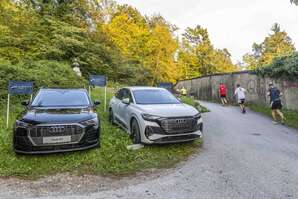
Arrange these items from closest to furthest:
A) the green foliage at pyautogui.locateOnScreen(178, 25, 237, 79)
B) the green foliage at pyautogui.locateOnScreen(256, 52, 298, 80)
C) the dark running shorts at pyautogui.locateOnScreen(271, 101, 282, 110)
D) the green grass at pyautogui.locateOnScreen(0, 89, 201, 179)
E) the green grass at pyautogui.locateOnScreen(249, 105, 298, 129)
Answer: the green grass at pyautogui.locateOnScreen(0, 89, 201, 179), the green grass at pyautogui.locateOnScreen(249, 105, 298, 129), the dark running shorts at pyautogui.locateOnScreen(271, 101, 282, 110), the green foliage at pyautogui.locateOnScreen(256, 52, 298, 80), the green foliage at pyautogui.locateOnScreen(178, 25, 237, 79)

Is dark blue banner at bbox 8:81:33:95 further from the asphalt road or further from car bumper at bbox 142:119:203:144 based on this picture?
the asphalt road

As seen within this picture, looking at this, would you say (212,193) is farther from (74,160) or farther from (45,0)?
(45,0)

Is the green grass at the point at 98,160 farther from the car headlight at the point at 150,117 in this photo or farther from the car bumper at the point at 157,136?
the car headlight at the point at 150,117

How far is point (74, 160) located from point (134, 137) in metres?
2.03

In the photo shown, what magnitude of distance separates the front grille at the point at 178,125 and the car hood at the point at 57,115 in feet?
6.26

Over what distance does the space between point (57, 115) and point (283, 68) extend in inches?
509

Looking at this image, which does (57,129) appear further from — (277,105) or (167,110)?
(277,105)

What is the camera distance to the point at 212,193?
4715 millimetres

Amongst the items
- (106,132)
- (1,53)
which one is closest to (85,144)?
(106,132)

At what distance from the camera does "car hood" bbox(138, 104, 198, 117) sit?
7333 mm

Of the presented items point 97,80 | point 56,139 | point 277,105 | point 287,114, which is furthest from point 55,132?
point 287,114

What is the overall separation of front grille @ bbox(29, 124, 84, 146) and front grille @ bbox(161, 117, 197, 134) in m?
2.18

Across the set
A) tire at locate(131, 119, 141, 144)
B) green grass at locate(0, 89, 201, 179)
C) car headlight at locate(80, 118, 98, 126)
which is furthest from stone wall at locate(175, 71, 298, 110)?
car headlight at locate(80, 118, 98, 126)

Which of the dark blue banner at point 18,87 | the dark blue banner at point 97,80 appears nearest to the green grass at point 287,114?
the dark blue banner at point 97,80
